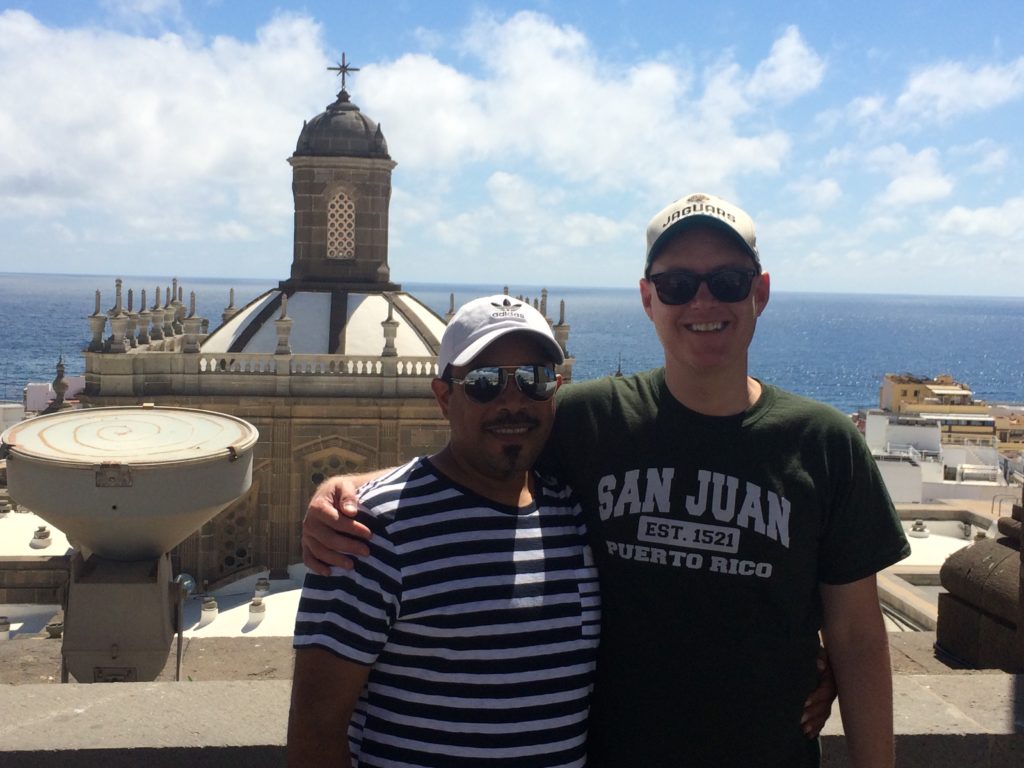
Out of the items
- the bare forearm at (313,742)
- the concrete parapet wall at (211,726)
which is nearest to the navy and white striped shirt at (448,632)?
the bare forearm at (313,742)

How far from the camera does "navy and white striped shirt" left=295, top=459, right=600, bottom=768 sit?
115 inches

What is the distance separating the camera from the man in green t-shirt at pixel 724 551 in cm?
325

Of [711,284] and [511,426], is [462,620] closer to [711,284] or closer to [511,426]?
[511,426]

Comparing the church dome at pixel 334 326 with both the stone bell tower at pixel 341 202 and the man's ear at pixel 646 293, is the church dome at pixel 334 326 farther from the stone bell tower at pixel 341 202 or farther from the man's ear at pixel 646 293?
the man's ear at pixel 646 293

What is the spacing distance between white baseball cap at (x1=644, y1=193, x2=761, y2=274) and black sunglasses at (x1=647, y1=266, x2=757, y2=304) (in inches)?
2.9

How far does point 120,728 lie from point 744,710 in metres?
1.91

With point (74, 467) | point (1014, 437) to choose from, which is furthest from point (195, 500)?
point (1014, 437)

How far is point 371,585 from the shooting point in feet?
9.55

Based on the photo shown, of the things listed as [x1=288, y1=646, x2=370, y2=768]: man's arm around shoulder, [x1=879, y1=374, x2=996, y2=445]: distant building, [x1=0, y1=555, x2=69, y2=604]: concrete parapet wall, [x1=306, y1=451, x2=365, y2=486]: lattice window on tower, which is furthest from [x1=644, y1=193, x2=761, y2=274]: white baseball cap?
[x1=879, y1=374, x2=996, y2=445]: distant building

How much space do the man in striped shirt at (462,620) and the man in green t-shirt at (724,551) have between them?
0.17 m

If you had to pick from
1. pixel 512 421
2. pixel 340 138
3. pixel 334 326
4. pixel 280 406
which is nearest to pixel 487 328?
pixel 512 421

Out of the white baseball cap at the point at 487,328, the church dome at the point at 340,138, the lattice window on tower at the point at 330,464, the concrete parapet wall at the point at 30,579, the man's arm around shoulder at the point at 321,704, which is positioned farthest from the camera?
the church dome at the point at 340,138

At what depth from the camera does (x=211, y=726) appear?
3.58m

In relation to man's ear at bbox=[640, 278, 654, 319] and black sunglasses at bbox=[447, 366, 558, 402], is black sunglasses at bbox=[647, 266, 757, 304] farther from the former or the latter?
black sunglasses at bbox=[447, 366, 558, 402]
